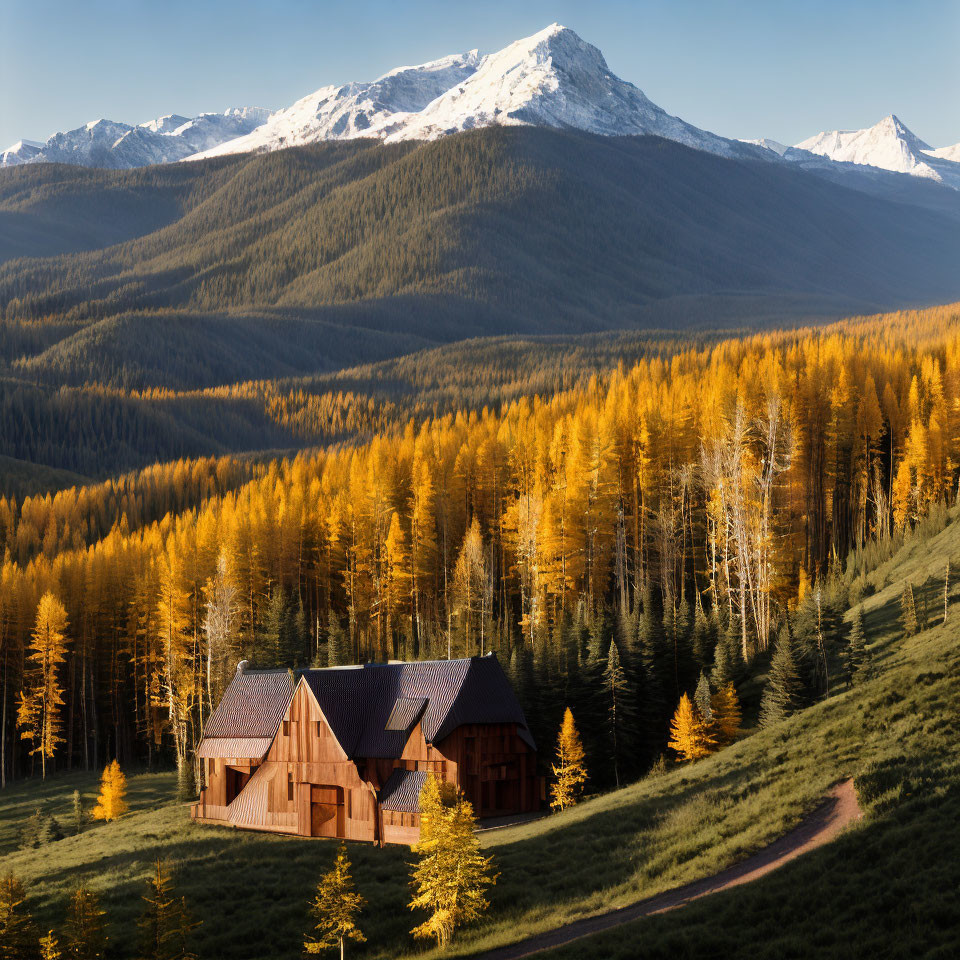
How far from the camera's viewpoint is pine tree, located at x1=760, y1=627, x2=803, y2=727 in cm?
5209

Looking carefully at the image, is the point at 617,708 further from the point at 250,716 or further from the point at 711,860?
the point at 711,860

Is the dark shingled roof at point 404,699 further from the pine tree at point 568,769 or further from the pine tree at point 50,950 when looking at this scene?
the pine tree at point 50,950

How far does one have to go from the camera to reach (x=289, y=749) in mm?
55406

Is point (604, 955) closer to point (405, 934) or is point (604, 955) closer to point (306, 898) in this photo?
point (405, 934)

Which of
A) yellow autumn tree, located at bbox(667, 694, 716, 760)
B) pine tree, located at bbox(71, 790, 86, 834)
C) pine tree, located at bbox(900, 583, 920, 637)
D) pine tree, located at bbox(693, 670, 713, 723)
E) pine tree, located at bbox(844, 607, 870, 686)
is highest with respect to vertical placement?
pine tree, located at bbox(900, 583, 920, 637)

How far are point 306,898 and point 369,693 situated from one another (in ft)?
49.1

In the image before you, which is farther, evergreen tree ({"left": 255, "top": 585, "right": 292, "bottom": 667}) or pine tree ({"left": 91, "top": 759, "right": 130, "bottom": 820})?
evergreen tree ({"left": 255, "top": 585, "right": 292, "bottom": 667})

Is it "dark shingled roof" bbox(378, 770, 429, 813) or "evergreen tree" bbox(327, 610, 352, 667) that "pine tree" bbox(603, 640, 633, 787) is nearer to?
"dark shingled roof" bbox(378, 770, 429, 813)

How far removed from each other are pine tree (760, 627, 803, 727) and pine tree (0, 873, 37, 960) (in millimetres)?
31994

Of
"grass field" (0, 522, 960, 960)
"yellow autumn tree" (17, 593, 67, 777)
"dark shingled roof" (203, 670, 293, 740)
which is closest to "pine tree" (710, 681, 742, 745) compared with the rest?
"grass field" (0, 522, 960, 960)

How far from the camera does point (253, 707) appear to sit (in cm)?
5997

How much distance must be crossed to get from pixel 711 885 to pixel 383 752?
74.9 feet

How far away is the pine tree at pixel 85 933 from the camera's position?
32000mm

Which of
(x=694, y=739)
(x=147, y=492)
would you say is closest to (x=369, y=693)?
(x=694, y=739)
